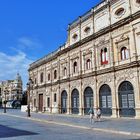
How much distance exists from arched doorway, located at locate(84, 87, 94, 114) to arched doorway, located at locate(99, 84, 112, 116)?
2.17 metres

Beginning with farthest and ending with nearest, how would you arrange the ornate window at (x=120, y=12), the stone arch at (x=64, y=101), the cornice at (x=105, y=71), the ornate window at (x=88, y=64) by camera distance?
the stone arch at (x=64, y=101) → the ornate window at (x=88, y=64) → the ornate window at (x=120, y=12) → the cornice at (x=105, y=71)

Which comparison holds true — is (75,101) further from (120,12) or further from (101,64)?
(120,12)

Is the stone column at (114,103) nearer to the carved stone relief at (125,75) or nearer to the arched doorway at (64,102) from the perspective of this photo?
the carved stone relief at (125,75)

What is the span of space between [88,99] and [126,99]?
24.8ft

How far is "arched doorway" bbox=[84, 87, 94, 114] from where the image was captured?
110ft

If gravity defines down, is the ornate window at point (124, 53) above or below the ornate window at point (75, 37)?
below

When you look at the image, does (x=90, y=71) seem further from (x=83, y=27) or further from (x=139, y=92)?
(x=139, y=92)

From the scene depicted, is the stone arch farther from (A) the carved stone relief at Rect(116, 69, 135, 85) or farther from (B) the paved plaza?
(B) the paved plaza

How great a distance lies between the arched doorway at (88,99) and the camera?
33.4 meters

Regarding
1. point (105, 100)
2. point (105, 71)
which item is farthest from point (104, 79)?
point (105, 100)

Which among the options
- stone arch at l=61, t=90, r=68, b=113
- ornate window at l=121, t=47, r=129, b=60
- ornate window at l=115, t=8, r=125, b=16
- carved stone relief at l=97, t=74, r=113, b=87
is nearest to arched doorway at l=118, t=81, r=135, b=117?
carved stone relief at l=97, t=74, r=113, b=87

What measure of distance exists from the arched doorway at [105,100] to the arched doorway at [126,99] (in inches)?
76.9

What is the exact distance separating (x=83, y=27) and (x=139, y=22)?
466 inches

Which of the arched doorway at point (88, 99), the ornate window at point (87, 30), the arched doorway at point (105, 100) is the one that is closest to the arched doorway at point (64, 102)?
the arched doorway at point (88, 99)
